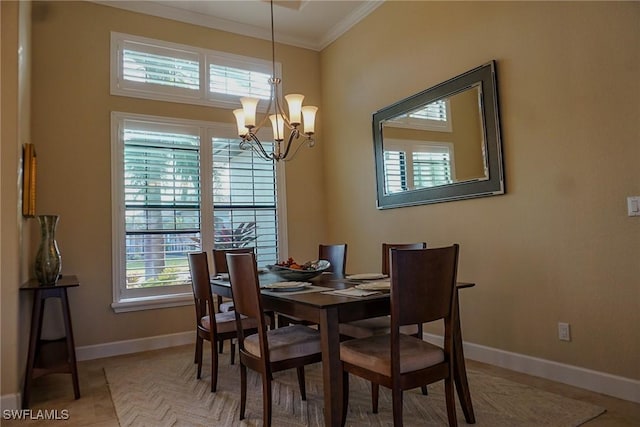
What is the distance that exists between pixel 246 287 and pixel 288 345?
381 millimetres

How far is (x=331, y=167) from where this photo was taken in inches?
200

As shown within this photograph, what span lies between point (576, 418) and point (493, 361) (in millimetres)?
963

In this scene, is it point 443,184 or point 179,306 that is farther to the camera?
point 179,306

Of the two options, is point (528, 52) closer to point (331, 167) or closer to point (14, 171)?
point (331, 167)

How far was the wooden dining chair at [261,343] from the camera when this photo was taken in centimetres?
211

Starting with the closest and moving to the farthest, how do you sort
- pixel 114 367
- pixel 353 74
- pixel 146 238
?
pixel 114 367 < pixel 146 238 < pixel 353 74

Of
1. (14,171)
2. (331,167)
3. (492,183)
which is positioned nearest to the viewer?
(14,171)

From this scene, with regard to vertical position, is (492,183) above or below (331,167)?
below

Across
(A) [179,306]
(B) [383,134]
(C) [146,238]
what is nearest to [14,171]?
(C) [146,238]

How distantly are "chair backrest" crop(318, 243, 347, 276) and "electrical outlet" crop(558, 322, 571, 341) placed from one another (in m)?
1.60

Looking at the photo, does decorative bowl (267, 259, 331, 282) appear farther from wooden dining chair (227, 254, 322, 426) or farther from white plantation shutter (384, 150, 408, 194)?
white plantation shutter (384, 150, 408, 194)

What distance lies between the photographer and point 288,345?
7.18ft

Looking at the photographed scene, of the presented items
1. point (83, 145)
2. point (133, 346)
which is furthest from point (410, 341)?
point (83, 145)

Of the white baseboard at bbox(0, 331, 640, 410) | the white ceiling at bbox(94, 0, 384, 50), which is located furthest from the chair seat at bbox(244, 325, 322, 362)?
the white ceiling at bbox(94, 0, 384, 50)
